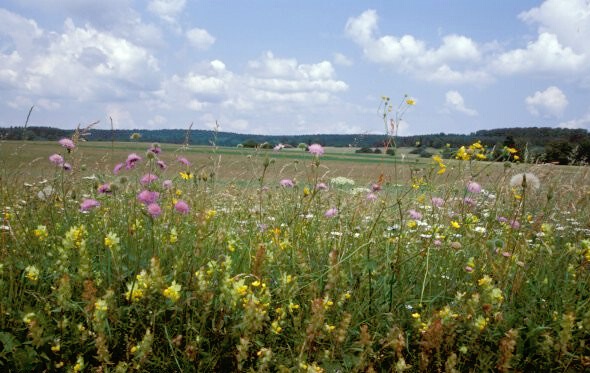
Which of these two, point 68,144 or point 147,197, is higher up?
point 68,144

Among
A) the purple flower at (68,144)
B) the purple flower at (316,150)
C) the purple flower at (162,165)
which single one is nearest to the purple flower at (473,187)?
the purple flower at (316,150)

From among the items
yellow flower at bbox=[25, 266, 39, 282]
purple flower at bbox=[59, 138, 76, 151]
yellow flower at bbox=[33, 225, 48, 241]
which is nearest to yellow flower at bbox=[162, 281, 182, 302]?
yellow flower at bbox=[25, 266, 39, 282]

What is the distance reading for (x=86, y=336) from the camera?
92.4 inches

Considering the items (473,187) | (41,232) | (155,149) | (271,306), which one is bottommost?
(271,306)

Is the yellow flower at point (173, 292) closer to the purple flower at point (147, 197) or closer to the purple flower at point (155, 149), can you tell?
the purple flower at point (147, 197)

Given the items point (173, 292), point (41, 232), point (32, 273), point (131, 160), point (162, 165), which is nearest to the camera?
point (173, 292)

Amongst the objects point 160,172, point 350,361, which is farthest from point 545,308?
point 160,172

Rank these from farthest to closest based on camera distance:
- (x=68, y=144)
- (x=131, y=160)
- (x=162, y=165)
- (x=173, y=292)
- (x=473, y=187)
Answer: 1. (x=473, y=187)
2. (x=162, y=165)
3. (x=68, y=144)
4. (x=131, y=160)
5. (x=173, y=292)

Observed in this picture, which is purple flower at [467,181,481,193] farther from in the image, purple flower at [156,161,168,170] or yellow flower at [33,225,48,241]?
yellow flower at [33,225,48,241]

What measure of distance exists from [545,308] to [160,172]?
314 cm

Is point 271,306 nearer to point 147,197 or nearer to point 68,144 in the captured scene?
point 147,197

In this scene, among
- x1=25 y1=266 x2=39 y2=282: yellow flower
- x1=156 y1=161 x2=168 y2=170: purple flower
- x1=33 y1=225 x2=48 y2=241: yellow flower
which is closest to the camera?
x1=25 y1=266 x2=39 y2=282: yellow flower

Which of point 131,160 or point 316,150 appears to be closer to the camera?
point 131,160

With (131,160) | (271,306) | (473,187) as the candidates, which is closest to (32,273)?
(131,160)
